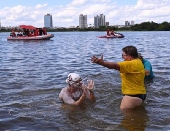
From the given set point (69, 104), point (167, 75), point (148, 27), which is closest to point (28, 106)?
point (69, 104)

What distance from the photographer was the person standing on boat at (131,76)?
20.6ft

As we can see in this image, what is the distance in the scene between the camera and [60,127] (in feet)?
21.0

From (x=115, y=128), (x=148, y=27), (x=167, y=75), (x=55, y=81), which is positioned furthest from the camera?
(x=148, y=27)

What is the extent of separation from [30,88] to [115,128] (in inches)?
188

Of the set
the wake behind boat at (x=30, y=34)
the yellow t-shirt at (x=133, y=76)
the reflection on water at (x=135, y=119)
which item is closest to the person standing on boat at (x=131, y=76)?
the yellow t-shirt at (x=133, y=76)

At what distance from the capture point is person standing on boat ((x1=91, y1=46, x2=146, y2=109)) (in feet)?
20.6

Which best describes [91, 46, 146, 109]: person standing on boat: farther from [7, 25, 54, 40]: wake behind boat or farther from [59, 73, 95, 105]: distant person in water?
[7, 25, 54, 40]: wake behind boat

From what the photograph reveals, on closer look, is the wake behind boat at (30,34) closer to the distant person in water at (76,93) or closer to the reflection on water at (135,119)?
the distant person in water at (76,93)

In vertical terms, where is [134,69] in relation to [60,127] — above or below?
above

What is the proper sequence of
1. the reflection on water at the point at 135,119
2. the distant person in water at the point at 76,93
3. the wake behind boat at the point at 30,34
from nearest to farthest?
the reflection on water at the point at 135,119, the distant person in water at the point at 76,93, the wake behind boat at the point at 30,34

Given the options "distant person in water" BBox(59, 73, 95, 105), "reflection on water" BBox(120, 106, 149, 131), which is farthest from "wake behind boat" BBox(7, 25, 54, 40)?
"reflection on water" BBox(120, 106, 149, 131)

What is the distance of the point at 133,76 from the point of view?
6.53 metres

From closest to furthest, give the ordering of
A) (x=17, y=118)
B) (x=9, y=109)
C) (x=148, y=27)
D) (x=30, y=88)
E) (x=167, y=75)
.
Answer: (x=17, y=118), (x=9, y=109), (x=30, y=88), (x=167, y=75), (x=148, y=27)

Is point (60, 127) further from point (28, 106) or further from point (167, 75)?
point (167, 75)
